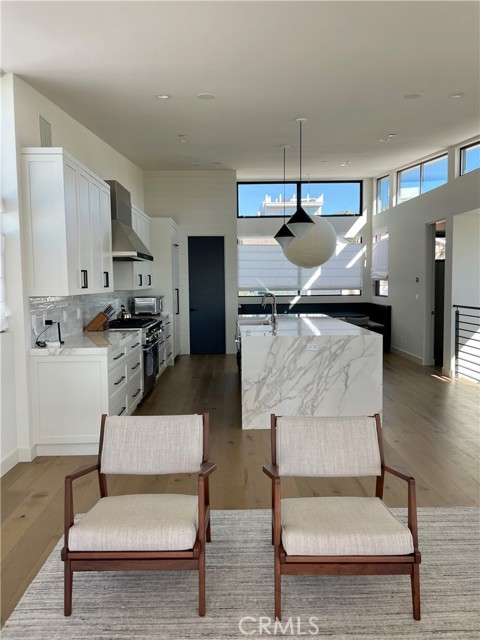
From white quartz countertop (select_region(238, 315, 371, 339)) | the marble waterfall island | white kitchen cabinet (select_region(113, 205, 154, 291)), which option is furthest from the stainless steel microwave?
the marble waterfall island

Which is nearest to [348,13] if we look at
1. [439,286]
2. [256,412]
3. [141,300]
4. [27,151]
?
[27,151]

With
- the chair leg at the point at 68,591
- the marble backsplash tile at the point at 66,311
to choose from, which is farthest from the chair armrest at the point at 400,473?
the marble backsplash tile at the point at 66,311

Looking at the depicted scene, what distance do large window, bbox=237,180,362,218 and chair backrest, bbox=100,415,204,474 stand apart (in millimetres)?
8304

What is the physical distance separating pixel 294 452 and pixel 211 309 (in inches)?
271

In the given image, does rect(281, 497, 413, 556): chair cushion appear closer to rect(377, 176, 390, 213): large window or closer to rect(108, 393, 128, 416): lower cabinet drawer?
rect(108, 393, 128, 416): lower cabinet drawer

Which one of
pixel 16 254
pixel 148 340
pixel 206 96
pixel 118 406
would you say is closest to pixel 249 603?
pixel 118 406

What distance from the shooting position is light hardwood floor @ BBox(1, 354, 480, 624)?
2.98 m

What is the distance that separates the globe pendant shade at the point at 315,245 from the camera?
587 cm

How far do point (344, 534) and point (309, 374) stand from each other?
2.79 m

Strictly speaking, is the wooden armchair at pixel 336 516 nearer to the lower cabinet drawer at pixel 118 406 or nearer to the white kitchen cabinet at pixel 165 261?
the lower cabinet drawer at pixel 118 406

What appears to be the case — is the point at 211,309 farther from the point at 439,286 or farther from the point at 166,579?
the point at 166,579

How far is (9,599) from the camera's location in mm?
2375

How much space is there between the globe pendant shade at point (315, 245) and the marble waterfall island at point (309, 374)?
1375 mm

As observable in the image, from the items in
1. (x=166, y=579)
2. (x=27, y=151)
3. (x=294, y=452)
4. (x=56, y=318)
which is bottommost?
(x=166, y=579)
